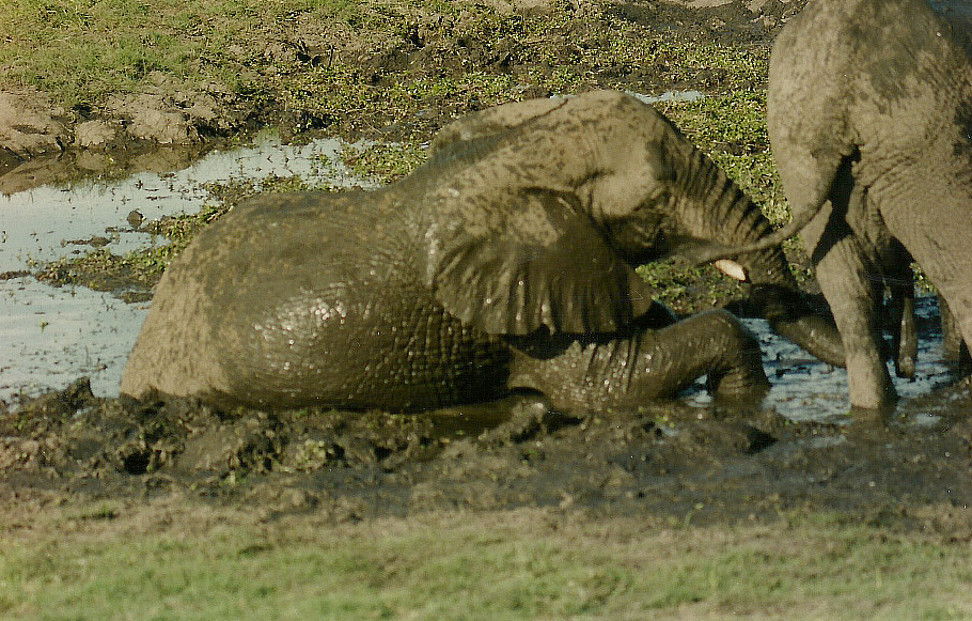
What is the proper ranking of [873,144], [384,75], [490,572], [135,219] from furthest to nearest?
[384,75] → [135,219] → [873,144] → [490,572]

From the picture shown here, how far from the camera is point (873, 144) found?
5.89 metres

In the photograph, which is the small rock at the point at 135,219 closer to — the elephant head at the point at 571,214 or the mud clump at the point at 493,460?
the mud clump at the point at 493,460

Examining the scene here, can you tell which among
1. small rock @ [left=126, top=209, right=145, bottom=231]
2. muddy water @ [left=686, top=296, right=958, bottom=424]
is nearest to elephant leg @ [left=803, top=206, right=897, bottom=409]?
muddy water @ [left=686, top=296, right=958, bottom=424]

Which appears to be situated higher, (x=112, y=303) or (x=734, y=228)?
(x=734, y=228)

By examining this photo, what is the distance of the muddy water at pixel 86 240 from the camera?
25.1 feet

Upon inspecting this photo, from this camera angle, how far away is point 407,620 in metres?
4.15

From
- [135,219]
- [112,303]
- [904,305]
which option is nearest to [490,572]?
[904,305]

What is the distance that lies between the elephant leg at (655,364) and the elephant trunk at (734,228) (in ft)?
0.77

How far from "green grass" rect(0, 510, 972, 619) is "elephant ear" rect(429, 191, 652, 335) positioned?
1476 millimetres

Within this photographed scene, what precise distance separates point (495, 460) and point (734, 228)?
1544 millimetres

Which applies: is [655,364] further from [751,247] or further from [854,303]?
[854,303]

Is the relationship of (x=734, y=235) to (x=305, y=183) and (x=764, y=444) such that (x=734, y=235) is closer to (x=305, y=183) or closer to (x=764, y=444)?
(x=764, y=444)

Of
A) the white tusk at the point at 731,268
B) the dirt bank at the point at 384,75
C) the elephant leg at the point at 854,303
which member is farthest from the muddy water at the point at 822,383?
the dirt bank at the point at 384,75

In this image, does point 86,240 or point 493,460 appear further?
point 86,240
